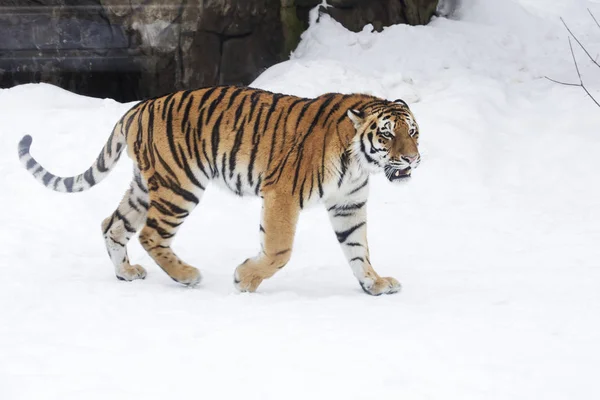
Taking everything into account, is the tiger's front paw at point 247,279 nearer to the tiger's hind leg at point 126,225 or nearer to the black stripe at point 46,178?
the tiger's hind leg at point 126,225

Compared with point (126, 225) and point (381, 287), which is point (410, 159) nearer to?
point (381, 287)

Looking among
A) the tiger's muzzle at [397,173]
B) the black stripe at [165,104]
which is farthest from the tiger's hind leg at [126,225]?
the tiger's muzzle at [397,173]

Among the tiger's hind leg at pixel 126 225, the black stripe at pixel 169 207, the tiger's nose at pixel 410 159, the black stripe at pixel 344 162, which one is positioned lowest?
the tiger's hind leg at pixel 126 225

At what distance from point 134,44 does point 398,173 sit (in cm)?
442

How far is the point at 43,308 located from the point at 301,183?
1.44m

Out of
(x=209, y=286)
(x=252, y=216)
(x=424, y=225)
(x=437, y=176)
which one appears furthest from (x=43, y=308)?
(x=437, y=176)

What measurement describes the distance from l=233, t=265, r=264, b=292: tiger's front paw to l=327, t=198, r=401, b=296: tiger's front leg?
53 cm

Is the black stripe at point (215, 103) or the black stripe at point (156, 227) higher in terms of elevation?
the black stripe at point (215, 103)

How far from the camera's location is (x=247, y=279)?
14.5ft

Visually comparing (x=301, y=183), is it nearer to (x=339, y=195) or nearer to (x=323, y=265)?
(x=339, y=195)

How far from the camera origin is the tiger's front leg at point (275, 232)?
4332mm

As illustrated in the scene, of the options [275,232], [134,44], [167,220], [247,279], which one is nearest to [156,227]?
[167,220]

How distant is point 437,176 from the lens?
6.59m

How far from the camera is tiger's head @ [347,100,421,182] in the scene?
4.22m
